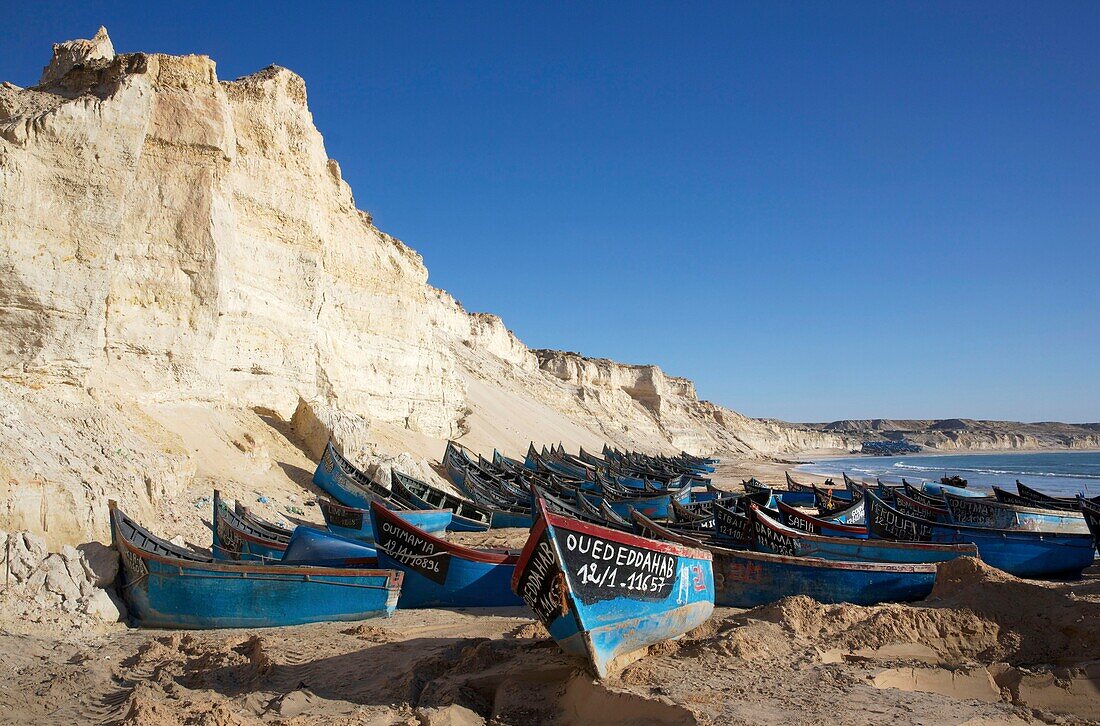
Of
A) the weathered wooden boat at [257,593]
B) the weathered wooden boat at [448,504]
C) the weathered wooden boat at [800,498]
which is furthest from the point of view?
the weathered wooden boat at [800,498]

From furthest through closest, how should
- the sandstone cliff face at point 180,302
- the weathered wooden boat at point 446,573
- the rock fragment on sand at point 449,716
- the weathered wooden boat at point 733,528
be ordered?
the sandstone cliff face at point 180,302, the weathered wooden boat at point 733,528, the weathered wooden boat at point 446,573, the rock fragment on sand at point 449,716

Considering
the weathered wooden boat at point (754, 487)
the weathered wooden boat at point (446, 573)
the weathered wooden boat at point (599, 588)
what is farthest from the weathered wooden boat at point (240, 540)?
the weathered wooden boat at point (754, 487)

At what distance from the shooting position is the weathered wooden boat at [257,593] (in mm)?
8047

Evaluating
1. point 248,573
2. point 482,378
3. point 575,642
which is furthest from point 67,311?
point 482,378

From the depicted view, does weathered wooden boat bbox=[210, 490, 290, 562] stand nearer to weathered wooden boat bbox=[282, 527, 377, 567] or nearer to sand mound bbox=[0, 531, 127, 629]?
weathered wooden boat bbox=[282, 527, 377, 567]

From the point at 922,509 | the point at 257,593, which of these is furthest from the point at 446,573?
the point at 922,509

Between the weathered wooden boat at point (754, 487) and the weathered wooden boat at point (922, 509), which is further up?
the weathered wooden boat at point (922, 509)

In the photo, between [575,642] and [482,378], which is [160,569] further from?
[482,378]

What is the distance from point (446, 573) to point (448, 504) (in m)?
7.90

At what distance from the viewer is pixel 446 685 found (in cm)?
559

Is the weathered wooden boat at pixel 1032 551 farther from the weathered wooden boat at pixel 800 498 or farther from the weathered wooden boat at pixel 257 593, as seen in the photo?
the weathered wooden boat at pixel 800 498

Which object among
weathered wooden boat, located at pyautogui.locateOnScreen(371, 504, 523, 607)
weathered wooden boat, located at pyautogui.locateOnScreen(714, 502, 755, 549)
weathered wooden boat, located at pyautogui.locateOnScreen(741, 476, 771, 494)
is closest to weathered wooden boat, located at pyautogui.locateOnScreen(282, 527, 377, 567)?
weathered wooden boat, located at pyautogui.locateOnScreen(371, 504, 523, 607)

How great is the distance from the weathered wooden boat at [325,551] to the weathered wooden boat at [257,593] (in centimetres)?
71

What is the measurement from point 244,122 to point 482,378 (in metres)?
28.6
